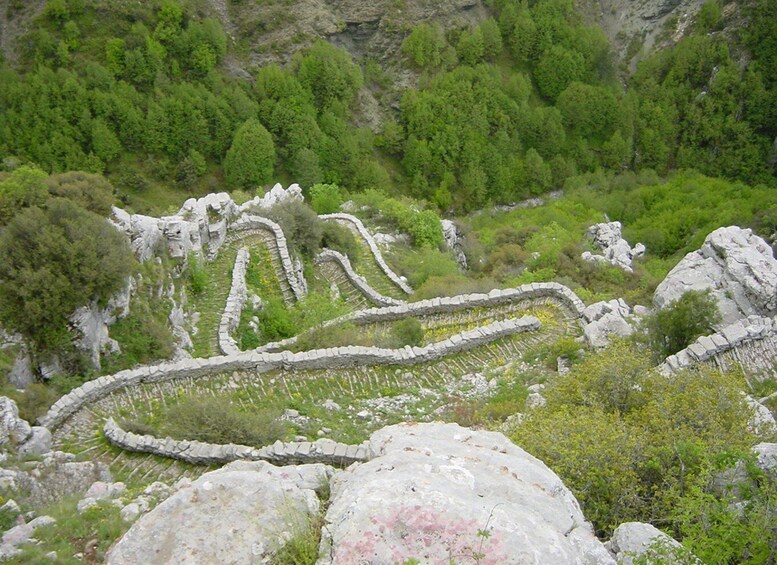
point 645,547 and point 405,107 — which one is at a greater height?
point 645,547

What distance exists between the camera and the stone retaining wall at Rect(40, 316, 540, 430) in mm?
13891

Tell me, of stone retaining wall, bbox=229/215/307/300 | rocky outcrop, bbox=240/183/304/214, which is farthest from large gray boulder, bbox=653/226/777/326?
rocky outcrop, bbox=240/183/304/214

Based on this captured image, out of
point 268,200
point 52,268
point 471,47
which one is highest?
point 52,268

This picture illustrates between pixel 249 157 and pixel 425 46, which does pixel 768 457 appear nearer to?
pixel 249 157

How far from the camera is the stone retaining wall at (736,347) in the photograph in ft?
47.4

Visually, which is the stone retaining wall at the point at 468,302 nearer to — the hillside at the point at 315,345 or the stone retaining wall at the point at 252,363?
the hillside at the point at 315,345

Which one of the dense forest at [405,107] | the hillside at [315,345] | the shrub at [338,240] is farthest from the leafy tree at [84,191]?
the dense forest at [405,107]

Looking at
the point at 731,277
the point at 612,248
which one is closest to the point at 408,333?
the point at 731,277

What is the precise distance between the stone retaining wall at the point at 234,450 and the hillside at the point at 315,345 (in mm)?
44

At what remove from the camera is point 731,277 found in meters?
20.3

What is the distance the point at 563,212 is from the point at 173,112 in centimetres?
3647

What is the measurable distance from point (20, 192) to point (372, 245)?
17856 millimetres

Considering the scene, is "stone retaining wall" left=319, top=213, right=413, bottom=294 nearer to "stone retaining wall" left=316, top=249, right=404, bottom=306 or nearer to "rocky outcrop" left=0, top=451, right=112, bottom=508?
"stone retaining wall" left=316, top=249, right=404, bottom=306

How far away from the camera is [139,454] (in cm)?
1227
